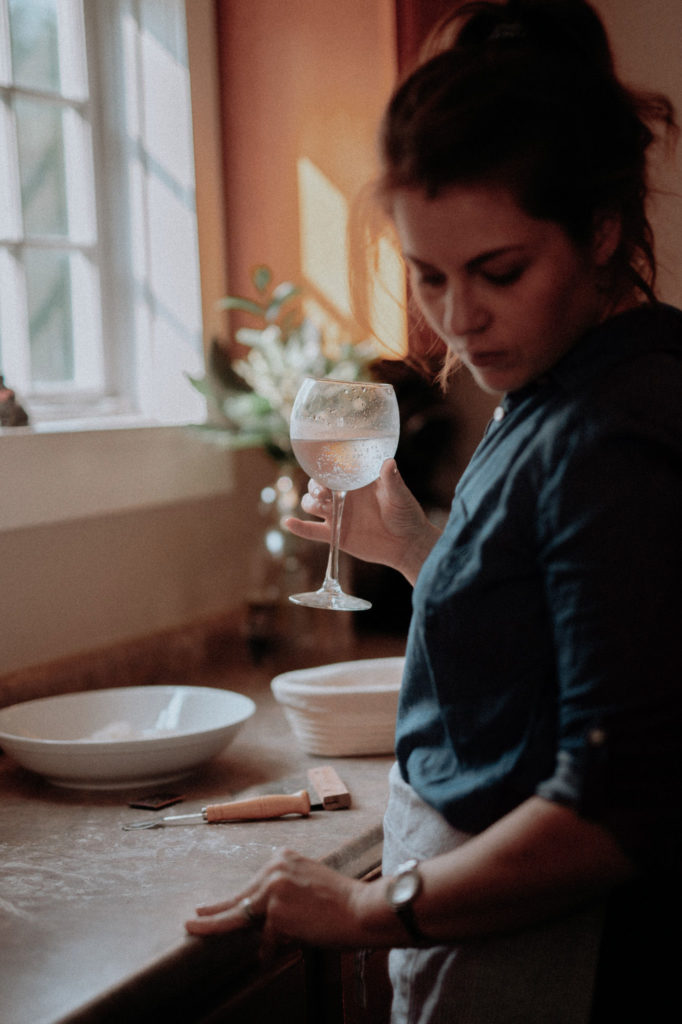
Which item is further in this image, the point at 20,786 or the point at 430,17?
the point at 430,17

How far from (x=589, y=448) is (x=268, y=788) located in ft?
2.56

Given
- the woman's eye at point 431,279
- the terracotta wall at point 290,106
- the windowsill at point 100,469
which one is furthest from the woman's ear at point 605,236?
the terracotta wall at point 290,106

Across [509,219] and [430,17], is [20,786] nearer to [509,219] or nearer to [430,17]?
[509,219]

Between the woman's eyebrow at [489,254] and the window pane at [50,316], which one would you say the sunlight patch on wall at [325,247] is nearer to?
the window pane at [50,316]

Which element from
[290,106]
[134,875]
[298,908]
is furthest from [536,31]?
[290,106]

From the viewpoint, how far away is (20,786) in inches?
52.4

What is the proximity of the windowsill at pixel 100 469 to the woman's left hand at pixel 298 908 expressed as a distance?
85 centimetres

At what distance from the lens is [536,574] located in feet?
2.45

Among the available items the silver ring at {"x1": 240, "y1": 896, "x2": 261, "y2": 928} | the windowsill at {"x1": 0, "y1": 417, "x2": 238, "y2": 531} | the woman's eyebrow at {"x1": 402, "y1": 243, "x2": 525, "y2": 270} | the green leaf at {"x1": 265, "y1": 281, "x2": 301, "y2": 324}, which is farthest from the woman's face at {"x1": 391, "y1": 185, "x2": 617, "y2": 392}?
the green leaf at {"x1": 265, "y1": 281, "x2": 301, "y2": 324}

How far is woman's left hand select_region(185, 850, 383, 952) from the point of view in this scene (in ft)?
2.56

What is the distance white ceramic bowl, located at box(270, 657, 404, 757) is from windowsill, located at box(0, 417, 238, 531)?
479mm

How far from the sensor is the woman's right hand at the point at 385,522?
1157 mm

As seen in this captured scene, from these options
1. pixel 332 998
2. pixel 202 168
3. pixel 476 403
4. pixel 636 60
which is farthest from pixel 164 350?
pixel 332 998

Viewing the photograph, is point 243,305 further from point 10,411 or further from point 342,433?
point 342,433
